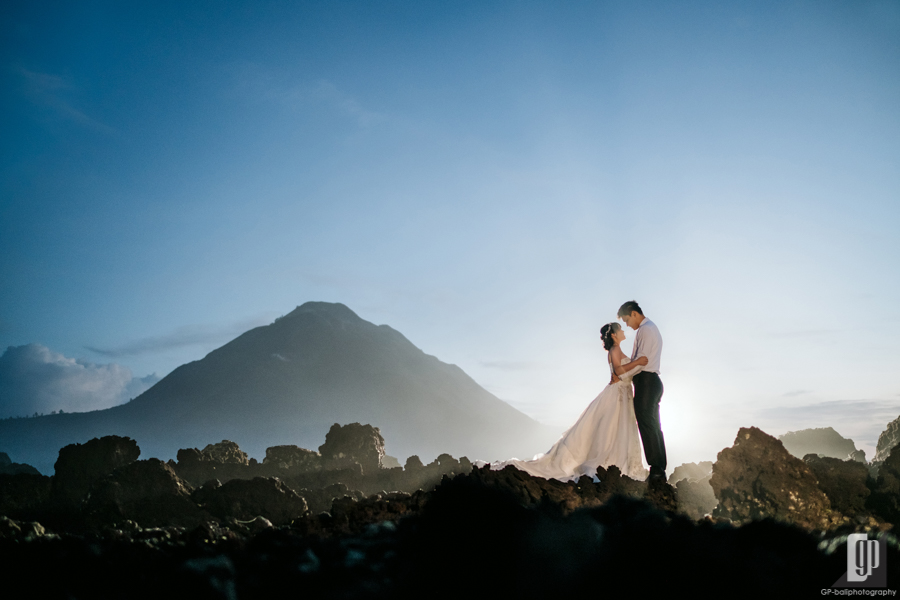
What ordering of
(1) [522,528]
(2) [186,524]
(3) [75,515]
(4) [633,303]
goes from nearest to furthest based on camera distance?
(1) [522,528], (2) [186,524], (3) [75,515], (4) [633,303]

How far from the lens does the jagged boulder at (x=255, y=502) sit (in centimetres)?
845

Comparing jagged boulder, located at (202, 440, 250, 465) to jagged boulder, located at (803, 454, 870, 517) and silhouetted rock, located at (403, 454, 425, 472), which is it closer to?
silhouetted rock, located at (403, 454, 425, 472)

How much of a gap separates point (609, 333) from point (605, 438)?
216 cm

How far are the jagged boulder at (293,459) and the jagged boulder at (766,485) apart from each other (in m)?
12.0

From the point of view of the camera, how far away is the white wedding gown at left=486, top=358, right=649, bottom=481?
34.7 ft

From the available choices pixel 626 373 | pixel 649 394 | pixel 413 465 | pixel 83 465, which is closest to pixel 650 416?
pixel 649 394

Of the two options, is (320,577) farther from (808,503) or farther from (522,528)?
(808,503)

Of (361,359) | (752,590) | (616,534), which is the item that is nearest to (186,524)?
(616,534)

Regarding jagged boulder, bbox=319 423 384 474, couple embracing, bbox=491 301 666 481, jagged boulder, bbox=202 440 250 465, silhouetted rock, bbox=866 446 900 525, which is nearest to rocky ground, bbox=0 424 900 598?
silhouetted rock, bbox=866 446 900 525

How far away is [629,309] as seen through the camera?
10.9m

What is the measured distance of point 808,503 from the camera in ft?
23.4

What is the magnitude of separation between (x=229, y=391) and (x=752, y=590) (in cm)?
18217

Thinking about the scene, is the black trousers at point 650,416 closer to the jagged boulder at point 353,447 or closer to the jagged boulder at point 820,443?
the jagged boulder at point 353,447

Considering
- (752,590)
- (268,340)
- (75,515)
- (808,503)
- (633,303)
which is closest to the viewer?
(752,590)
